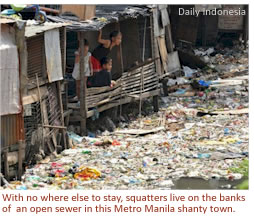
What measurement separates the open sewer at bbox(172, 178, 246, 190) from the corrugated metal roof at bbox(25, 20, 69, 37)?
322 centimetres

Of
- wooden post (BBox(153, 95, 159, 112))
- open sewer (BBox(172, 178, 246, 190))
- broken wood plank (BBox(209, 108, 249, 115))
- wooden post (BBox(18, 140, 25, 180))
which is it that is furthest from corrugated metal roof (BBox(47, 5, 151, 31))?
open sewer (BBox(172, 178, 246, 190))

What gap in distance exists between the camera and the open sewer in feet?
30.7

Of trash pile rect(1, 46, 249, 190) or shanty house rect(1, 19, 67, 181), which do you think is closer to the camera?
shanty house rect(1, 19, 67, 181)

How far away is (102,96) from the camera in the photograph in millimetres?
12852

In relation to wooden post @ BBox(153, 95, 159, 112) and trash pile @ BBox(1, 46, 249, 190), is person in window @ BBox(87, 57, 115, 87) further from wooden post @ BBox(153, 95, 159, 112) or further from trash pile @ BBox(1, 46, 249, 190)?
wooden post @ BBox(153, 95, 159, 112)

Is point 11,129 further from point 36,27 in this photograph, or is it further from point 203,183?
point 203,183

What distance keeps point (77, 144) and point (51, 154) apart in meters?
1.08

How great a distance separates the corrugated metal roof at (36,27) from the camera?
32.1 ft

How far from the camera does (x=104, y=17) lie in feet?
41.6

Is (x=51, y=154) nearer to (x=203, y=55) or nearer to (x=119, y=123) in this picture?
(x=119, y=123)

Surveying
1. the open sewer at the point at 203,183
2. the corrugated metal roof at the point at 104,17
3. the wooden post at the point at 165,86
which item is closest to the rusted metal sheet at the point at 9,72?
the corrugated metal roof at the point at 104,17

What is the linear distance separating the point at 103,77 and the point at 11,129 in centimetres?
402

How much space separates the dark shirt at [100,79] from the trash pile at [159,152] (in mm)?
1035

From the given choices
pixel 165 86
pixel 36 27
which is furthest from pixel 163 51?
pixel 36 27
